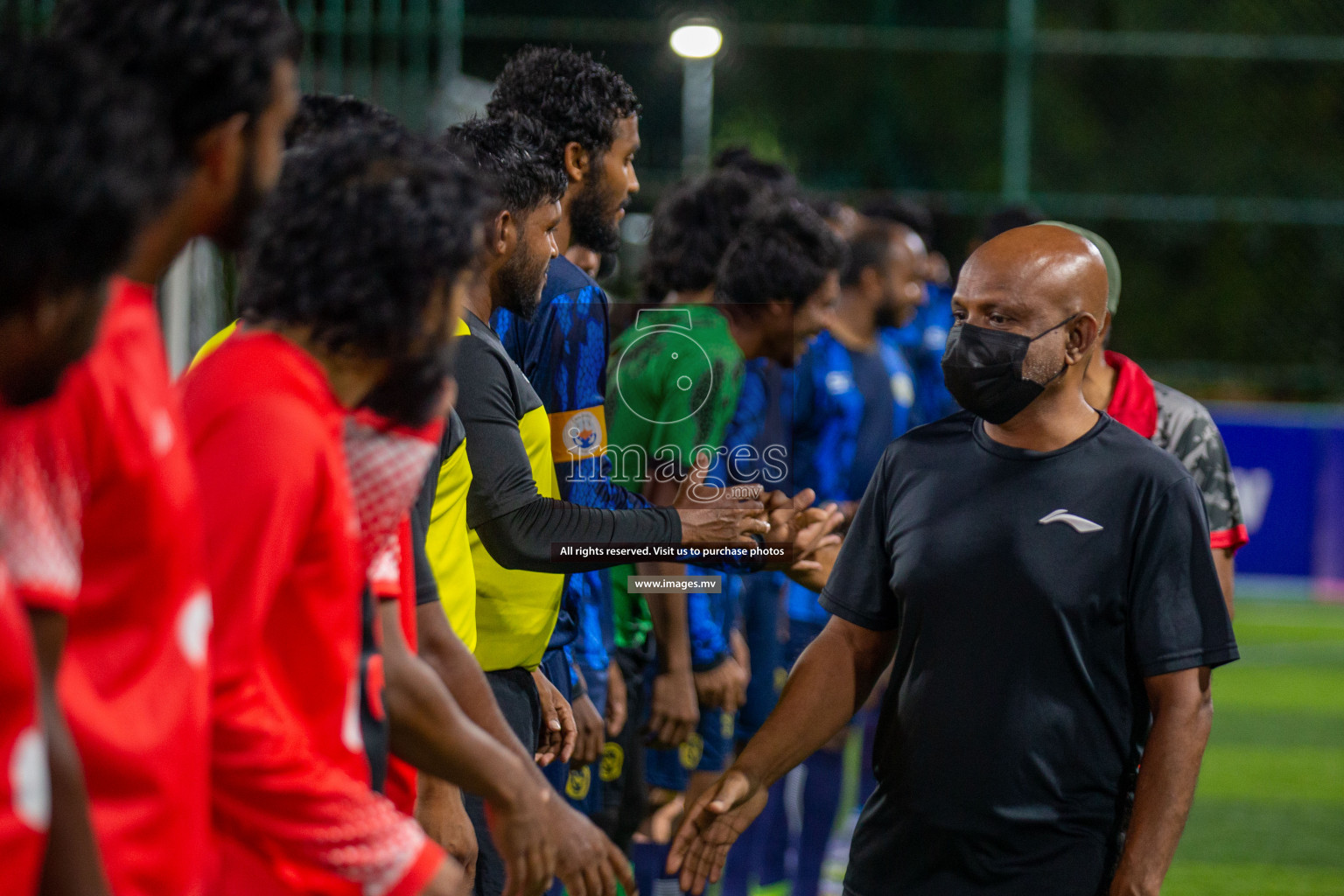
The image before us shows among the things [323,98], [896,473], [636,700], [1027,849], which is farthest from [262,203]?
[636,700]

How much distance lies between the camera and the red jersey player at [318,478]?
169cm

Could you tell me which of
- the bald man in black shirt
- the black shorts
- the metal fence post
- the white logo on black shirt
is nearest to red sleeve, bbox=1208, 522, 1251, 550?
the bald man in black shirt

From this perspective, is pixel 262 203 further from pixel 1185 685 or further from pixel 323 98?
pixel 1185 685

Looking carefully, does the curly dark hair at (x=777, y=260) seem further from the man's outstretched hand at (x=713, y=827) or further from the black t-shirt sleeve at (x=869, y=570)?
the man's outstretched hand at (x=713, y=827)

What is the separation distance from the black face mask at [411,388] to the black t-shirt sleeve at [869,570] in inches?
57.6

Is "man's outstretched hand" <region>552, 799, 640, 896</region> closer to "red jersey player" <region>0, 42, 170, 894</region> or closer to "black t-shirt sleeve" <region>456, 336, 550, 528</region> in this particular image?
"red jersey player" <region>0, 42, 170, 894</region>

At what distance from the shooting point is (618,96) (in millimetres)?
3949

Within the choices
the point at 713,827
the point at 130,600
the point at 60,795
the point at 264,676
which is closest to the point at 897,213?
the point at 713,827

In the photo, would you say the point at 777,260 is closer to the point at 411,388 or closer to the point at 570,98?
the point at 570,98

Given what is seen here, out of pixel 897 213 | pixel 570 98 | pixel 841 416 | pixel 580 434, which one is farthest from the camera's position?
pixel 897 213

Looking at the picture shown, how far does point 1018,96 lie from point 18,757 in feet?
47.7

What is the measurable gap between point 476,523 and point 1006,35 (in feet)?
43.0

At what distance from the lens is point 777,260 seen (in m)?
5.30

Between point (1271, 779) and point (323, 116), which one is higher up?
point (323, 116)
